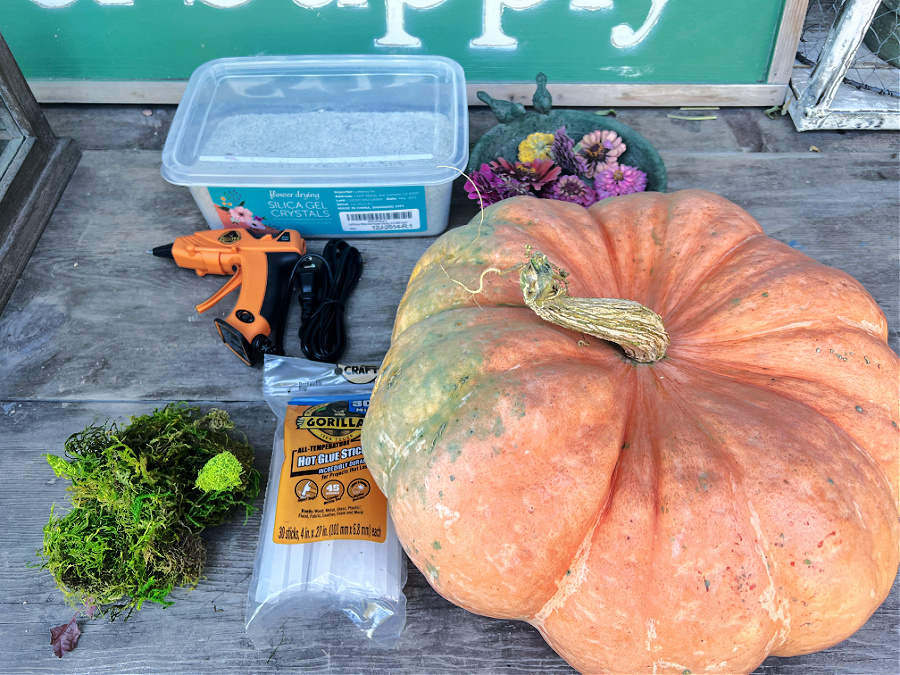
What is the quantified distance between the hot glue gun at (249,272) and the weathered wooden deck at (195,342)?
48 mm

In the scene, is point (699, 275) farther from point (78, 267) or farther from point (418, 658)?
point (78, 267)

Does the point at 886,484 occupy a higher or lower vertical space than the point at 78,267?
higher

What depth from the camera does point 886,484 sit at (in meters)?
0.70

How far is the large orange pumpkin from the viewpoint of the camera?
2.05 ft

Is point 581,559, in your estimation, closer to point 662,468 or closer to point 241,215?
point 662,468

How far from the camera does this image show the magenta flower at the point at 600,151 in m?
1.24

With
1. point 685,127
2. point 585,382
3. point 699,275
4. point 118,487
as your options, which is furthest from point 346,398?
point 685,127

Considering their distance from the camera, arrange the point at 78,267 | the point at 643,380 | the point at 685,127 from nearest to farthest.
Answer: the point at 643,380 → the point at 78,267 → the point at 685,127

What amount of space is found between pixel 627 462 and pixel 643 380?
0.11m

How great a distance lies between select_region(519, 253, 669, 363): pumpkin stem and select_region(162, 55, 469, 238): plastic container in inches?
21.3

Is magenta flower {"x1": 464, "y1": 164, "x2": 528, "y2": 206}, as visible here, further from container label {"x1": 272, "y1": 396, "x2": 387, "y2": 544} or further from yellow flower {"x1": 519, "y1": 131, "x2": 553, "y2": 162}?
container label {"x1": 272, "y1": 396, "x2": 387, "y2": 544}

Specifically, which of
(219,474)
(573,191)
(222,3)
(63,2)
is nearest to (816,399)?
(573,191)

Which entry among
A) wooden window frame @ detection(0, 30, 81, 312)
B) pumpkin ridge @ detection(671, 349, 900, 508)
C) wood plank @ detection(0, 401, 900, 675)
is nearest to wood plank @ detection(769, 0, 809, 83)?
pumpkin ridge @ detection(671, 349, 900, 508)

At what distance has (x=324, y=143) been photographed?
48.9 inches
